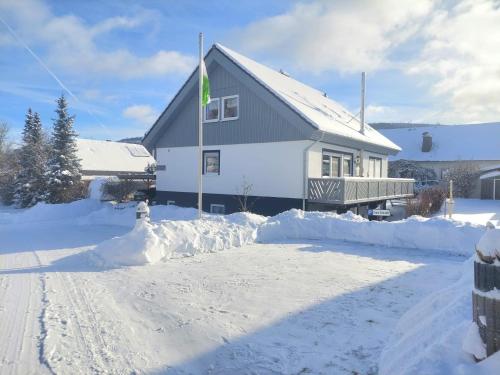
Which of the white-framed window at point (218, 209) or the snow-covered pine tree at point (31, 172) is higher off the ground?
the snow-covered pine tree at point (31, 172)

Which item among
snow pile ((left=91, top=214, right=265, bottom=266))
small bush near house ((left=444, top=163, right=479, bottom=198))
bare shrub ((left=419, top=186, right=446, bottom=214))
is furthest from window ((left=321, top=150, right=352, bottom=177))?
small bush near house ((left=444, top=163, right=479, bottom=198))

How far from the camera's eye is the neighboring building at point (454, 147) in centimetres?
3506

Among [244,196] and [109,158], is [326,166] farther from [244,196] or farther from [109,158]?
[109,158]

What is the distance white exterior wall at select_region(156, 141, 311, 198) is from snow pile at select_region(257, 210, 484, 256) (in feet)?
12.7

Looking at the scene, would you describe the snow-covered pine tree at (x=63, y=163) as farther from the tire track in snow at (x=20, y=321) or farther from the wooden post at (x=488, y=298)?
the wooden post at (x=488, y=298)

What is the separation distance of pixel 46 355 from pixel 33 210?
1616 centimetres

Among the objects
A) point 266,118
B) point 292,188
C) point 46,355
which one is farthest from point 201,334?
point 266,118

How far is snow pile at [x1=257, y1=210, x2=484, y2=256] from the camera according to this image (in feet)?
30.2

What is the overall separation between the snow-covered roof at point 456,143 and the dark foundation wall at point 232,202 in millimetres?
27127

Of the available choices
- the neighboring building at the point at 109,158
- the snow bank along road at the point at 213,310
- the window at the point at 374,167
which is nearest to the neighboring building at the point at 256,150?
the window at the point at 374,167

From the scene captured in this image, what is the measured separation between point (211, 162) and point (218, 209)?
238 centimetres

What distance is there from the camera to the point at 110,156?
142 ft

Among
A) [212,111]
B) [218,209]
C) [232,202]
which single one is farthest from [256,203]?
[212,111]

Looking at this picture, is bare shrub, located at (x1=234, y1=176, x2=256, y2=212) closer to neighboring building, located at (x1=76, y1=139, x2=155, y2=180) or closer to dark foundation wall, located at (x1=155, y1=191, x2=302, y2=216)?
dark foundation wall, located at (x1=155, y1=191, x2=302, y2=216)
